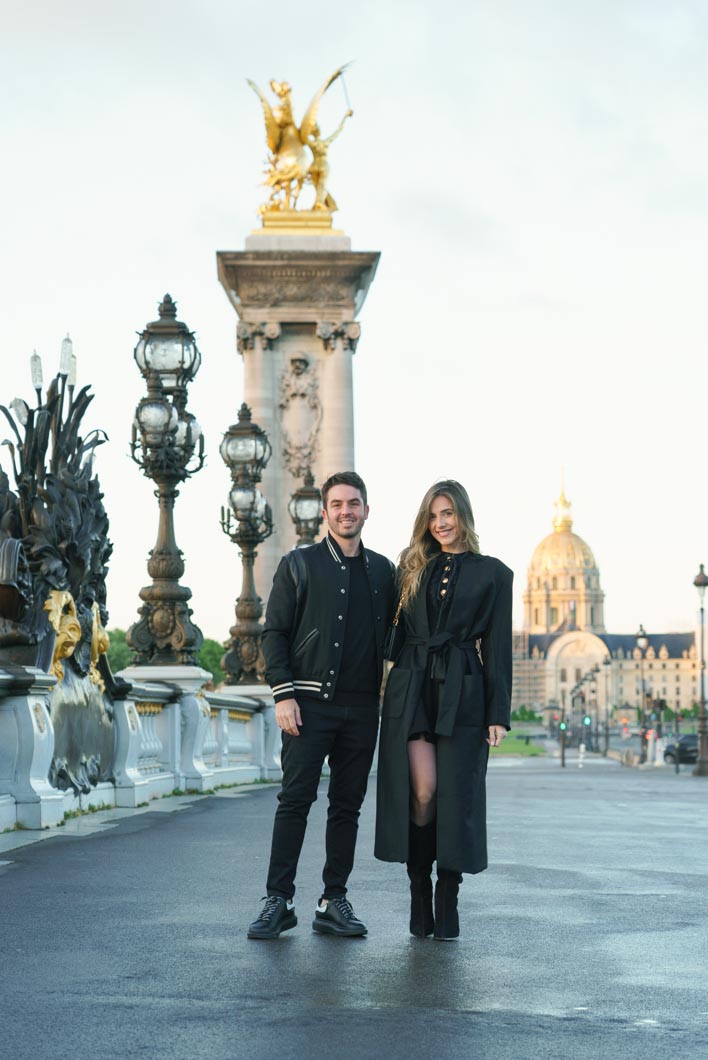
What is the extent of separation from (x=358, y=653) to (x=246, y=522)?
1792 centimetres

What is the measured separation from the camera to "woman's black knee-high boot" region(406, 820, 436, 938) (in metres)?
7.32

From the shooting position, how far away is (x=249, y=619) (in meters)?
26.2

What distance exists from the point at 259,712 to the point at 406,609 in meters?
19.1

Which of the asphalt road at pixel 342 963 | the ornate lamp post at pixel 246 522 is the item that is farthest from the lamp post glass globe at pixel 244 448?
the asphalt road at pixel 342 963

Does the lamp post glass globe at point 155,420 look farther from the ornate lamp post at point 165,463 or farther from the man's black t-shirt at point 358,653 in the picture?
the man's black t-shirt at point 358,653

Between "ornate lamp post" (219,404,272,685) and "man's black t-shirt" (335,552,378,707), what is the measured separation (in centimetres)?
1740

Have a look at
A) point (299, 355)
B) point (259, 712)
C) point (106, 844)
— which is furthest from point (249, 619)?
point (299, 355)

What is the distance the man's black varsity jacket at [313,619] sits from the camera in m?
7.43

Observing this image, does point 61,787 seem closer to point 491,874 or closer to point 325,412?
point 491,874

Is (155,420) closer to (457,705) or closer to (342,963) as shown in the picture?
(457,705)

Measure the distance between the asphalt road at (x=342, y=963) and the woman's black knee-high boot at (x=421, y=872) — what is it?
5.0 inches

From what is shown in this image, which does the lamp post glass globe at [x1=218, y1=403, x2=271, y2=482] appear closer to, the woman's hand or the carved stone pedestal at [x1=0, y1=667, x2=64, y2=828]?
the carved stone pedestal at [x1=0, y1=667, x2=64, y2=828]

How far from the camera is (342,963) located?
664 cm

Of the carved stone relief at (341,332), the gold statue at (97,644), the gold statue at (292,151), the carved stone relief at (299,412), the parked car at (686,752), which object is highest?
the gold statue at (292,151)
